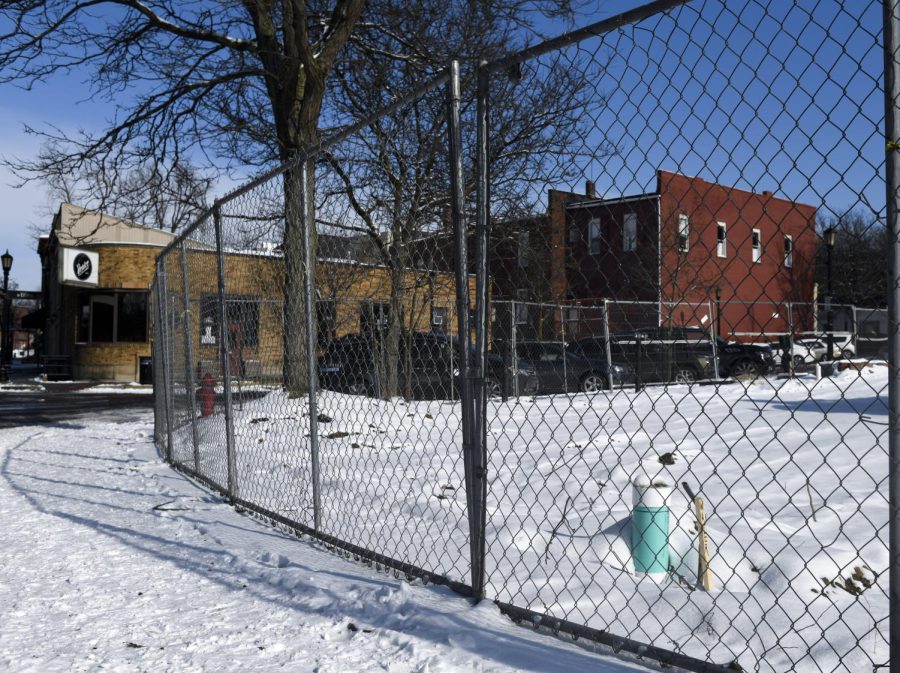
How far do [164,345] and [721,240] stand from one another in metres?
7.52

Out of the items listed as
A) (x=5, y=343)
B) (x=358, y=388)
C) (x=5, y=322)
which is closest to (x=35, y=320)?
(x=5, y=322)

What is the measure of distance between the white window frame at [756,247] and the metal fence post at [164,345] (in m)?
7.19

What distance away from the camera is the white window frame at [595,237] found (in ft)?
10.1

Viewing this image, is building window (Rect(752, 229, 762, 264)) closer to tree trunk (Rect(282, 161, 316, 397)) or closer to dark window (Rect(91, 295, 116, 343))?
tree trunk (Rect(282, 161, 316, 397))

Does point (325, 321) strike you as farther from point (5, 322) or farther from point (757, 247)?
point (5, 322)

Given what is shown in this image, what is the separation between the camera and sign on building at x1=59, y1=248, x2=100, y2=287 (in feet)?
85.0

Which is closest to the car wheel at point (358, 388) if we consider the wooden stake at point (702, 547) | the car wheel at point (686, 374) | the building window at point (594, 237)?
the car wheel at point (686, 374)

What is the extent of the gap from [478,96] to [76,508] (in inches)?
178

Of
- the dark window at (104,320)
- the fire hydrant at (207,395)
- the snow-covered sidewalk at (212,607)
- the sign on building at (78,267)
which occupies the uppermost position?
the sign on building at (78,267)

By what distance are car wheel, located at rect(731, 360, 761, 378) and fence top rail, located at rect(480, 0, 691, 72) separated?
1528 mm

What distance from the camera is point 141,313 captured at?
2755cm

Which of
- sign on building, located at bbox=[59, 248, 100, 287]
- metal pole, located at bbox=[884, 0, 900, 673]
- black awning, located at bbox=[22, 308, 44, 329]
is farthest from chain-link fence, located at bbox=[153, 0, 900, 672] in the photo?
black awning, located at bbox=[22, 308, 44, 329]

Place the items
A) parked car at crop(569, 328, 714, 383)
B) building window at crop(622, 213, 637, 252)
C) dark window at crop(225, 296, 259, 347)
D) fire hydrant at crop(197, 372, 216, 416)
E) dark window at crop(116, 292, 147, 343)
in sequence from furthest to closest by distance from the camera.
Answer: dark window at crop(116, 292, 147, 343) < fire hydrant at crop(197, 372, 216, 416) < dark window at crop(225, 296, 259, 347) < parked car at crop(569, 328, 714, 383) < building window at crop(622, 213, 637, 252)

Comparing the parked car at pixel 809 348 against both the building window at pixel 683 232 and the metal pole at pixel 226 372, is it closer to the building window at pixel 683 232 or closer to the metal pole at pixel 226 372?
the building window at pixel 683 232
